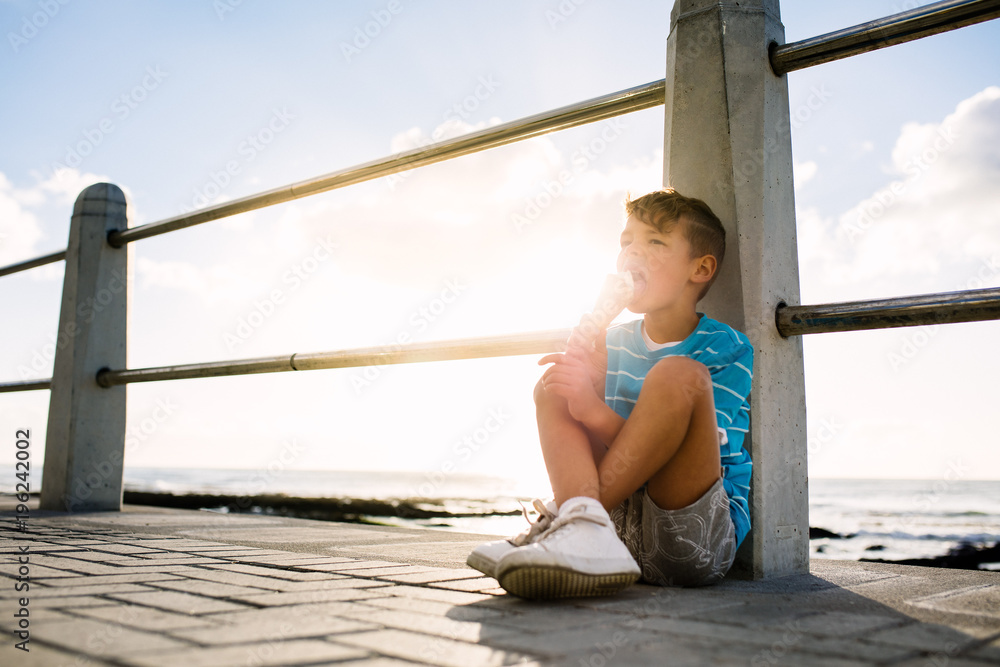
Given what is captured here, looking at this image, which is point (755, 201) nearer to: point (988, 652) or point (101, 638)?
point (988, 652)

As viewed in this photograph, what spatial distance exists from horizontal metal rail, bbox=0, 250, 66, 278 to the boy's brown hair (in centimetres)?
267

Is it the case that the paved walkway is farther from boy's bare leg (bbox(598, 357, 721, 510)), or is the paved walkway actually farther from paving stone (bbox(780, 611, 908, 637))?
boy's bare leg (bbox(598, 357, 721, 510))

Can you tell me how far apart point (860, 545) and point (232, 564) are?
283 inches

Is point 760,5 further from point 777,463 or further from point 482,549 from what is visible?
point 482,549

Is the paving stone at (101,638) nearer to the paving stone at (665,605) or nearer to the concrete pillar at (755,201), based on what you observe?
the paving stone at (665,605)

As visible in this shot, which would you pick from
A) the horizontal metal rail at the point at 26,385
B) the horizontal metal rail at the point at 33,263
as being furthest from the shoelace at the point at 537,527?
the horizontal metal rail at the point at 33,263

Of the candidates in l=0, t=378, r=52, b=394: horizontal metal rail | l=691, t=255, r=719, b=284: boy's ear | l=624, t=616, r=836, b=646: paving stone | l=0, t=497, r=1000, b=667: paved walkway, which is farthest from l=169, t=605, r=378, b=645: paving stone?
l=0, t=378, r=52, b=394: horizontal metal rail

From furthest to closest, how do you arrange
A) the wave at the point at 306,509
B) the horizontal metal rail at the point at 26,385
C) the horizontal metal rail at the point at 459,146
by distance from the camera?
the wave at the point at 306,509
the horizontal metal rail at the point at 26,385
the horizontal metal rail at the point at 459,146

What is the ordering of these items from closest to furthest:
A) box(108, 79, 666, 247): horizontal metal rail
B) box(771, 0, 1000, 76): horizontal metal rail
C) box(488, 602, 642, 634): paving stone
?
box(488, 602, 642, 634): paving stone
box(771, 0, 1000, 76): horizontal metal rail
box(108, 79, 666, 247): horizontal metal rail

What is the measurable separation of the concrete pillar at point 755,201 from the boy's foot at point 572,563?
389mm

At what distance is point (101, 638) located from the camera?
0.76 meters

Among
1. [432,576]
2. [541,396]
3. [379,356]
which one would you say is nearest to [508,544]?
[432,576]

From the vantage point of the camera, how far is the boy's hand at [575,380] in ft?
4.11

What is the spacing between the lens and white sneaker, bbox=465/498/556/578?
114 centimetres
